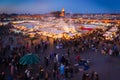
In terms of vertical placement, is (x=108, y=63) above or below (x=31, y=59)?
below

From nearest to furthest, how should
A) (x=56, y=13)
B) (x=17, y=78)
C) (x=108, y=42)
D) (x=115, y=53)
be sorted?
(x=17, y=78)
(x=115, y=53)
(x=108, y=42)
(x=56, y=13)

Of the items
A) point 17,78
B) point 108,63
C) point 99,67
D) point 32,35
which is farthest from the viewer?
point 32,35

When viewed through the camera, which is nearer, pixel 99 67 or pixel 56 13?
pixel 99 67

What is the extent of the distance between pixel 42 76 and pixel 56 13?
233ft

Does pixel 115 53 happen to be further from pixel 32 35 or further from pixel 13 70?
pixel 32 35

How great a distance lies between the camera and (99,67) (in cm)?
1327

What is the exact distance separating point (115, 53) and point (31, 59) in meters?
6.85

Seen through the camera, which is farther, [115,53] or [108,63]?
[115,53]

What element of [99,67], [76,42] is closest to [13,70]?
[99,67]

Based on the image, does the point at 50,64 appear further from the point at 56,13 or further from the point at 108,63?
the point at 56,13

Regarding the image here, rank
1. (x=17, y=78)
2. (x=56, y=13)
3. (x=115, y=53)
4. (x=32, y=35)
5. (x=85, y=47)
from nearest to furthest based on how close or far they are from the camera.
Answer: (x=17, y=78), (x=115, y=53), (x=85, y=47), (x=32, y=35), (x=56, y=13)

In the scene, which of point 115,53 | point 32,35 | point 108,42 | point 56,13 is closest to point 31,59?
point 115,53

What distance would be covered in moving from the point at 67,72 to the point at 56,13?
70.7 meters

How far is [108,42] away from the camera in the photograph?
21203 millimetres
